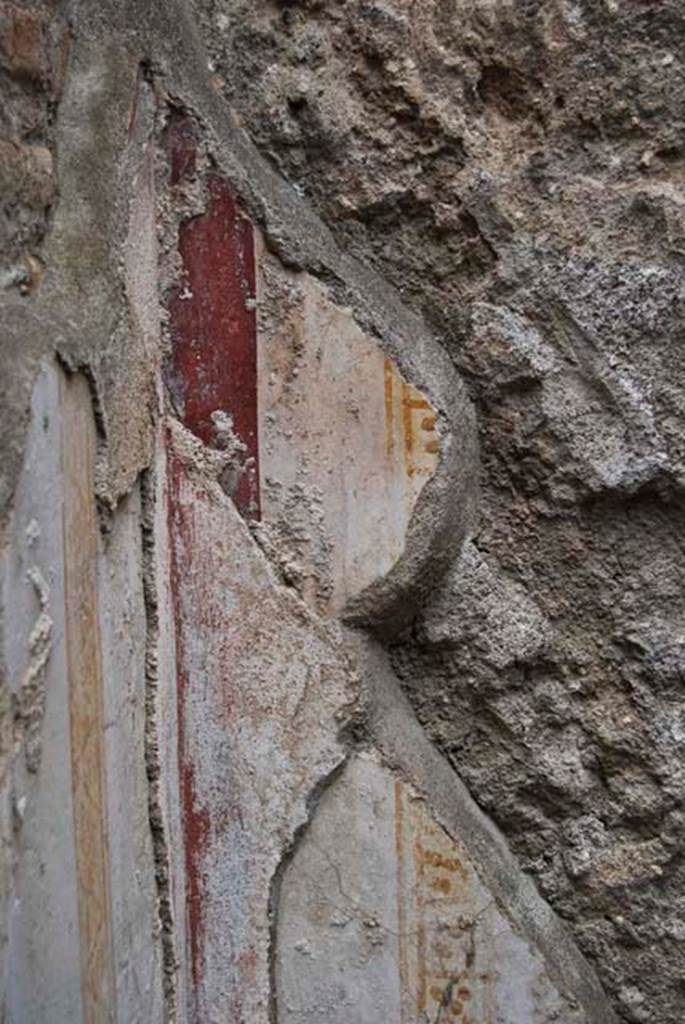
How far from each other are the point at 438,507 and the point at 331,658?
0.61 feet

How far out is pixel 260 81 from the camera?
4.53 ft

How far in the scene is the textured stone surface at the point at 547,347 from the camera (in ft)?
4.41

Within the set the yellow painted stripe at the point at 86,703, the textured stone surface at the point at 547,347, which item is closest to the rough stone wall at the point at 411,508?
the textured stone surface at the point at 547,347

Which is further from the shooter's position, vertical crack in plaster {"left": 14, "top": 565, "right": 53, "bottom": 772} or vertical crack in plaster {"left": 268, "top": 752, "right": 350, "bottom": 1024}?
vertical crack in plaster {"left": 268, "top": 752, "right": 350, "bottom": 1024}

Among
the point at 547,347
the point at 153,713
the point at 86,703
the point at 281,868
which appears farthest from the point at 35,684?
the point at 547,347

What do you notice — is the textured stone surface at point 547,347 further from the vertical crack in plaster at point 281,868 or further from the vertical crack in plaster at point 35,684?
the vertical crack in plaster at point 35,684

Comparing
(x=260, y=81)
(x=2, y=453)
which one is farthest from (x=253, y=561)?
(x=260, y=81)

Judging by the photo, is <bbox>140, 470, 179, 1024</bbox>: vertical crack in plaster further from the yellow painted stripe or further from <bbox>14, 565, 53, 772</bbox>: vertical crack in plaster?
<bbox>14, 565, 53, 772</bbox>: vertical crack in plaster

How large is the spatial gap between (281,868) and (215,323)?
0.56 metres

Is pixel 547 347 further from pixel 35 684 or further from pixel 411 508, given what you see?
pixel 35 684

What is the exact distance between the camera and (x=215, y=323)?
1370 millimetres

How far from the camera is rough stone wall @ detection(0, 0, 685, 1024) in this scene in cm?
135

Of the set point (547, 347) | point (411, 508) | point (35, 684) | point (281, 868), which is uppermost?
point (547, 347)

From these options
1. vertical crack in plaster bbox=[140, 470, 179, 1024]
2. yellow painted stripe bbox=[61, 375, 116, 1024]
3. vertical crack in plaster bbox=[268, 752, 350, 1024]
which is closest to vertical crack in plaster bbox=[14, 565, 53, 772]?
yellow painted stripe bbox=[61, 375, 116, 1024]
